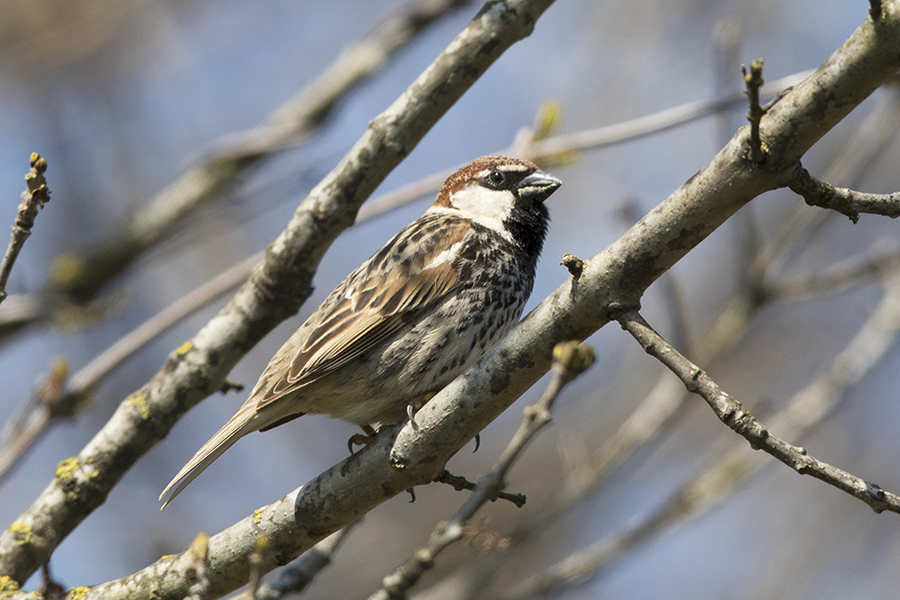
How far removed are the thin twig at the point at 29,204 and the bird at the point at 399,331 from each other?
3.91 ft

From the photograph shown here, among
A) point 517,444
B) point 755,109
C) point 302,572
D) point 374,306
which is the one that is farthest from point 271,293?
point 755,109

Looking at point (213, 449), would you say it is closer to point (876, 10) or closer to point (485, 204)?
point (485, 204)

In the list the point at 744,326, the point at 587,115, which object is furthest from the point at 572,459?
the point at 587,115

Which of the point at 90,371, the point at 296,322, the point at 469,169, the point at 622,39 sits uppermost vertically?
the point at 622,39

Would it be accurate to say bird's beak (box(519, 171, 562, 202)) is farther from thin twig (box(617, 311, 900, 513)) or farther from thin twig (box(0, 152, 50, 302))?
thin twig (box(0, 152, 50, 302))

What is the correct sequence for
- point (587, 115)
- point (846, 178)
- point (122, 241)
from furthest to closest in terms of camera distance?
point (587, 115) → point (846, 178) → point (122, 241)

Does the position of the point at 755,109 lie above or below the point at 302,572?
above

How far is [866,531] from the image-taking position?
8352 mm

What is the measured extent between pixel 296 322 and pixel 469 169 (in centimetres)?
393

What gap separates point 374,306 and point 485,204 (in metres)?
1.19

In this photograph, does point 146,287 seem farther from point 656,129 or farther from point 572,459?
point 656,129

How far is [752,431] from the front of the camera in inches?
100

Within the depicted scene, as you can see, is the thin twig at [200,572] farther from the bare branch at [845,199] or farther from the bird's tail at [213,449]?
the bare branch at [845,199]

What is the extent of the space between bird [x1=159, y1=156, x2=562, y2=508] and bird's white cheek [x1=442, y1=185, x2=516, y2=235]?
0.54 ft
